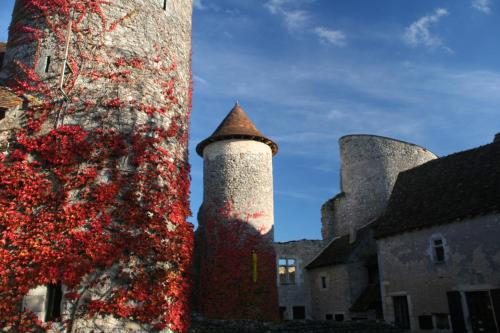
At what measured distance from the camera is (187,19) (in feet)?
38.1

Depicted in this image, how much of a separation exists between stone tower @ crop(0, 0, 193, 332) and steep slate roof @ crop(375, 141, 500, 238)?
9.32 meters

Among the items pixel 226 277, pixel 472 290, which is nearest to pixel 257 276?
pixel 226 277

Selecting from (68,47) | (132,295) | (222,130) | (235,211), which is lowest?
(132,295)

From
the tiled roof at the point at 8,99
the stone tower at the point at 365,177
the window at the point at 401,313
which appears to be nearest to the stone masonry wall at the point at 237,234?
the window at the point at 401,313

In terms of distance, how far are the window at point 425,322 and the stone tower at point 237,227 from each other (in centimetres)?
578

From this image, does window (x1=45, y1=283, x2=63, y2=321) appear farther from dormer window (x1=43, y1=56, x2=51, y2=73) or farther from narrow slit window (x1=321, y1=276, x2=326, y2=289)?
narrow slit window (x1=321, y1=276, x2=326, y2=289)

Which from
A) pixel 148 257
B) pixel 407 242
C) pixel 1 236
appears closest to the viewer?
pixel 1 236

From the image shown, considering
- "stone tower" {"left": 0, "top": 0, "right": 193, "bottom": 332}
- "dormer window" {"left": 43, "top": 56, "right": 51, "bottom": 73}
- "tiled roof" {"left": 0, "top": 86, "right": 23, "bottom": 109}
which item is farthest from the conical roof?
"tiled roof" {"left": 0, "top": 86, "right": 23, "bottom": 109}

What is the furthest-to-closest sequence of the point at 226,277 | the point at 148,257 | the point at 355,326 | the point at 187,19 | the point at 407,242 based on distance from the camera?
the point at 226,277 → the point at 407,242 → the point at 355,326 → the point at 187,19 → the point at 148,257

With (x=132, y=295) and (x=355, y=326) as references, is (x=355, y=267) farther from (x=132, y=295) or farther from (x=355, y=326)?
(x=132, y=295)

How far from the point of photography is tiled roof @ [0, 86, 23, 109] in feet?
27.8

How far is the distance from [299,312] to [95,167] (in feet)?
54.9

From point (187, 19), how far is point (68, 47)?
3.55 meters

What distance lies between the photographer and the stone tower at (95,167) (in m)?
7.54
